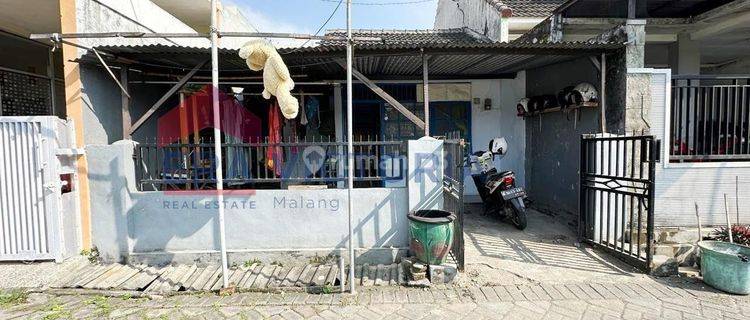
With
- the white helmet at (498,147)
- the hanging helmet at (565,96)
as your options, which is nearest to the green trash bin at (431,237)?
the white helmet at (498,147)

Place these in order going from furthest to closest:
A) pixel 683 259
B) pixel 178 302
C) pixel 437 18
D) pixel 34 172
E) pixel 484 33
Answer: pixel 437 18, pixel 484 33, pixel 683 259, pixel 34 172, pixel 178 302

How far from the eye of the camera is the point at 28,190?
4578 millimetres

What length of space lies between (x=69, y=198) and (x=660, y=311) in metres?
6.93

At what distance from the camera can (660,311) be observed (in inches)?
140

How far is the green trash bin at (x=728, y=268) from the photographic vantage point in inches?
152

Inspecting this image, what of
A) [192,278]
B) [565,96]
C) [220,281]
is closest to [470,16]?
[565,96]

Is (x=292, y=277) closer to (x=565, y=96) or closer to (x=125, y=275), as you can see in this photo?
(x=125, y=275)

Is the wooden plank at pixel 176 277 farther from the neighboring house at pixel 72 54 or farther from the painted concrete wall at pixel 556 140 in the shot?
the painted concrete wall at pixel 556 140

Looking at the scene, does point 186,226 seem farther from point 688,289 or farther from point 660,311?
point 688,289

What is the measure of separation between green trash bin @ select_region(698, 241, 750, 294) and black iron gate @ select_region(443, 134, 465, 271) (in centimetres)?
270

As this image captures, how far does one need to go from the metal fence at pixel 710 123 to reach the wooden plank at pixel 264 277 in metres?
6.00

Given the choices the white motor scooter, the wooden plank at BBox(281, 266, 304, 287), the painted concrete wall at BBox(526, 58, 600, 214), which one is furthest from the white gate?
the painted concrete wall at BBox(526, 58, 600, 214)

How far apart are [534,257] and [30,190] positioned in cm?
658

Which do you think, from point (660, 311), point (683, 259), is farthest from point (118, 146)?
point (683, 259)
